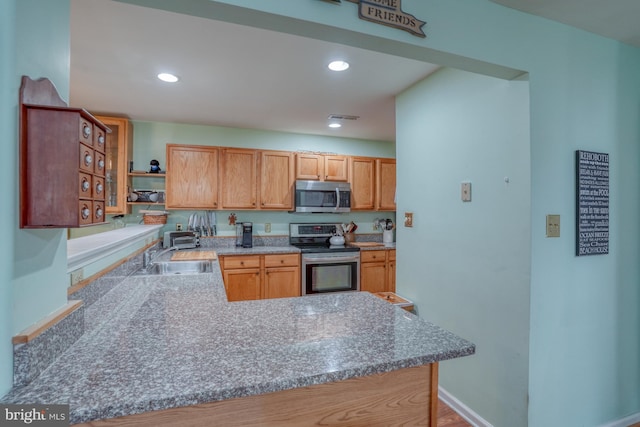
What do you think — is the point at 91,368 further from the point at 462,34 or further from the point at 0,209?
the point at 462,34

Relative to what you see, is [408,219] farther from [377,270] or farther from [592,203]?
[377,270]

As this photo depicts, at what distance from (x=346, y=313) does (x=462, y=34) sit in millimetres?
1371

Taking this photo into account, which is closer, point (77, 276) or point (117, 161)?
point (77, 276)

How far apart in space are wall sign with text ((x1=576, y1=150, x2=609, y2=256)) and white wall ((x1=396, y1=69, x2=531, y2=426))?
414 mm

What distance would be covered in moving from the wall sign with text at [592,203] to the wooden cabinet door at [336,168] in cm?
273

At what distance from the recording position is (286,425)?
0.88 m

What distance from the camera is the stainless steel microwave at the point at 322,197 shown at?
3875 millimetres

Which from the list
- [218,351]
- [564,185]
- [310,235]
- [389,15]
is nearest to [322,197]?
[310,235]

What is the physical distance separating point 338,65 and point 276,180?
Result: 1995mm

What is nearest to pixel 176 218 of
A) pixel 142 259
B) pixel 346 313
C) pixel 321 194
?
pixel 142 259

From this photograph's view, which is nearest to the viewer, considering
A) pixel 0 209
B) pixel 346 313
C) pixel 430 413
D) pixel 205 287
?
pixel 0 209

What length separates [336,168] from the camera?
13.7ft

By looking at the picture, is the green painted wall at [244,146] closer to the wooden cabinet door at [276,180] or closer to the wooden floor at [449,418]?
the wooden cabinet door at [276,180]

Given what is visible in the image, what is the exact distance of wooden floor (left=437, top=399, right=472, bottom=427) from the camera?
1915mm
